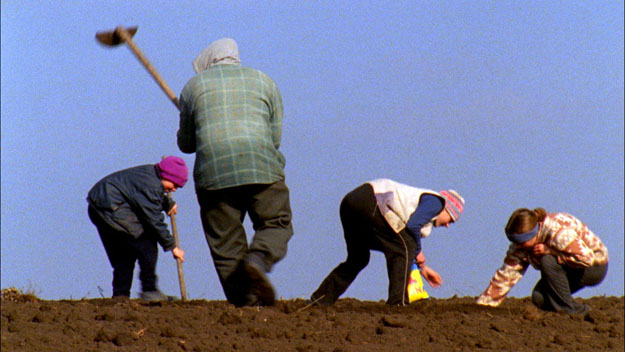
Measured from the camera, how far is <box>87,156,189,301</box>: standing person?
7121mm

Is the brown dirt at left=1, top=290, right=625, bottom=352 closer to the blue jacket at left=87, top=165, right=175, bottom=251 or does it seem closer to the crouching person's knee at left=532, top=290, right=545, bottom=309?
the crouching person's knee at left=532, top=290, right=545, bottom=309

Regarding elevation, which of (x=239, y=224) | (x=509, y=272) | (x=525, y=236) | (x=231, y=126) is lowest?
(x=509, y=272)

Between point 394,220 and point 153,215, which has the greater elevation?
point 153,215

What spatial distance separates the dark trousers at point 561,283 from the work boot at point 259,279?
2.39 metres

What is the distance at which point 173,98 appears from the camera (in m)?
7.18

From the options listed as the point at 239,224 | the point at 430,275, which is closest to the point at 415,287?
the point at 430,275

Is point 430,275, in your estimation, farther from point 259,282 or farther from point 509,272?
point 259,282

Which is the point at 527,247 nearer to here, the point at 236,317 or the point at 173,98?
the point at 236,317

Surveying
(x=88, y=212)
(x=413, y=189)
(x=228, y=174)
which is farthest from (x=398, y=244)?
(x=88, y=212)

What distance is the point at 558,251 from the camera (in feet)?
22.8

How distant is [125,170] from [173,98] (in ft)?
2.48

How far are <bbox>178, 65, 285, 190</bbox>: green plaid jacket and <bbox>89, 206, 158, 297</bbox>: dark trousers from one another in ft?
3.90

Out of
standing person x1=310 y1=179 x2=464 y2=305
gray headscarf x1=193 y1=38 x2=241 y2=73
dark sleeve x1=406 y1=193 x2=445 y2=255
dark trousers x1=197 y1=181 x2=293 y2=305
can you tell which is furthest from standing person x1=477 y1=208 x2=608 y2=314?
gray headscarf x1=193 y1=38 x2=241 y2=73

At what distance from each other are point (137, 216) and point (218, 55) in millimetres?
1647
